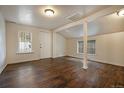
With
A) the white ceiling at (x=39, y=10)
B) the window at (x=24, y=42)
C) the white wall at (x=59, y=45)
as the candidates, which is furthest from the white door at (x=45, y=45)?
the white ceiling at (x=39, y=10)

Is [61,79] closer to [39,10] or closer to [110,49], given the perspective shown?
[39,10]

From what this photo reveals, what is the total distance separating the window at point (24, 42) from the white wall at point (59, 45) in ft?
6.32

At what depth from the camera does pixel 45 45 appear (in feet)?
18.8

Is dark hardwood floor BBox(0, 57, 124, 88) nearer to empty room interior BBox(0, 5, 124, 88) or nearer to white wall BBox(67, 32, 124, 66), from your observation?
empty room interior BBox(0, 5, 124, 88)

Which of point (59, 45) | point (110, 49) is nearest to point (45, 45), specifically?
point (59, 45)

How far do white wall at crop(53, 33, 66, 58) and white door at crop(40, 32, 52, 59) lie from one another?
416 mm

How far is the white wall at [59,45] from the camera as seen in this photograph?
245 inches

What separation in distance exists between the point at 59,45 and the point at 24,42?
9.63 feet

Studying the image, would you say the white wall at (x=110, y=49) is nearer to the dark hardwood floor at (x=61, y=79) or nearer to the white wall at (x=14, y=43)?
the dark hardwood floor at (x=61, y=79)

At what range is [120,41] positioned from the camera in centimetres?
368

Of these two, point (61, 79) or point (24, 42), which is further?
point (24, 42)

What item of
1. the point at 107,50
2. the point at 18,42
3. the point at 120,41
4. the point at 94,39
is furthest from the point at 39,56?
the point at 120,41
